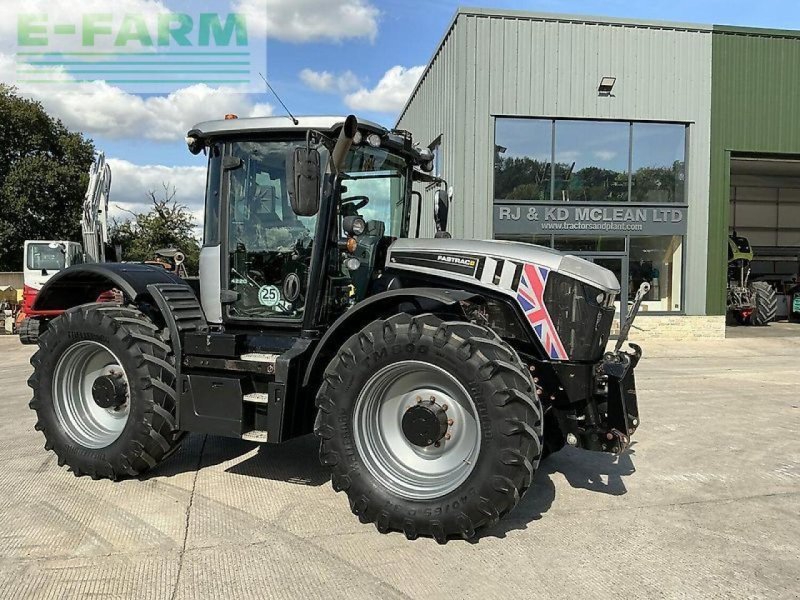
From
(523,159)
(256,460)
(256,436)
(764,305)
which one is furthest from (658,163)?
(256,436)

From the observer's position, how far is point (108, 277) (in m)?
4.79

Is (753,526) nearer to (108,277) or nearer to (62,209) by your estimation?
(108,277)

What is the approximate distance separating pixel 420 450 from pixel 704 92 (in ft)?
45.2

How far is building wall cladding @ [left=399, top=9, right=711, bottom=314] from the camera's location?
43.5 ft

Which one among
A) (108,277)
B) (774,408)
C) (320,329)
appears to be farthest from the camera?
(774,408)

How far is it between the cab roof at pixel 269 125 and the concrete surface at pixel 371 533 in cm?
250

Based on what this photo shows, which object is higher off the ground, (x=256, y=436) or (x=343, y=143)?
(x=343, y=143)

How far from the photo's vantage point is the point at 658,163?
14352mm

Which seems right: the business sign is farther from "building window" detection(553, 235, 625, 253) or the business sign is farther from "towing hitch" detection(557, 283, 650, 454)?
"towing hitch" detection(557, 283, 650, 454)

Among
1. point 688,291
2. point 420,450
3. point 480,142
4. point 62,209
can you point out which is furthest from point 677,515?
point 62,209

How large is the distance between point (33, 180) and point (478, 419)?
2807 centimetres

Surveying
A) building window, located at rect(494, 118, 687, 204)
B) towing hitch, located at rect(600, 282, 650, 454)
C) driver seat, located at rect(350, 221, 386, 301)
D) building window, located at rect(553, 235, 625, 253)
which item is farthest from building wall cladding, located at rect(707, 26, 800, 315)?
driver seat, located at rect(350, 221, 386, 301)

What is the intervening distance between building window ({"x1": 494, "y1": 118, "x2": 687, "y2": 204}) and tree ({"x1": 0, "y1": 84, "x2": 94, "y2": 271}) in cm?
2136

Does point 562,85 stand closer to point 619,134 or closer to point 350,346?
point 619,134
